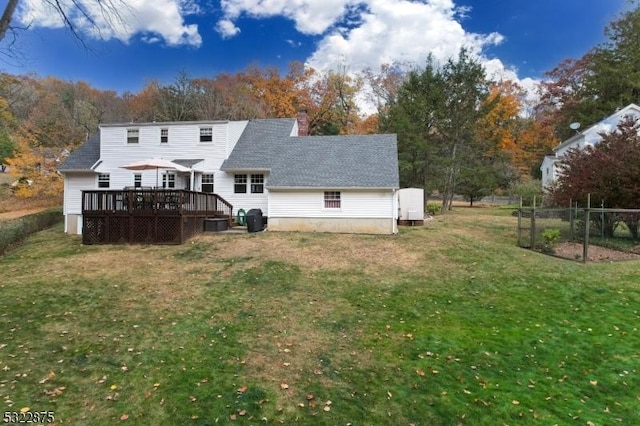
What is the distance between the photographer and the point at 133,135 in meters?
20.0

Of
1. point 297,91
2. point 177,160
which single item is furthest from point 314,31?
point 177,160

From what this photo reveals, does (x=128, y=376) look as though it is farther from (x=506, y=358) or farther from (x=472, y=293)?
(x=472, y=293)

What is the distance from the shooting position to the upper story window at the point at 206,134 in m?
19.8

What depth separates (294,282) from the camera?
1001cm

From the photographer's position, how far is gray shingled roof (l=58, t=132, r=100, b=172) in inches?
769

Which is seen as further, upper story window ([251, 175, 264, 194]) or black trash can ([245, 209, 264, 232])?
upper story window ([251, 175, 264, 194])

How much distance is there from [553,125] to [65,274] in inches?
1888

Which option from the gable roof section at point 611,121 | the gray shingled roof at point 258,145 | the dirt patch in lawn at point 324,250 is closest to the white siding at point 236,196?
the gray shingled roof at point 258,145

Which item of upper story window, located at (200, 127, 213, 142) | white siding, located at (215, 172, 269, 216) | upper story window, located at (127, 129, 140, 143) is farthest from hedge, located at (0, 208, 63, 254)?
upper story window, located at (200, 127, 213, 142)

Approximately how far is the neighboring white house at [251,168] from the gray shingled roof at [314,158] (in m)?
0.05

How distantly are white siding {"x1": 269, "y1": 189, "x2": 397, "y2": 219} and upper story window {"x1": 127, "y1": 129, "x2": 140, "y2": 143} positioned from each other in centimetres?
849

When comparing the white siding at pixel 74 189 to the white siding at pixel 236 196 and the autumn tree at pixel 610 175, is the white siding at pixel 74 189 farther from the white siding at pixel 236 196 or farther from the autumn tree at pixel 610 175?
the autumn tree at pixel 610 175

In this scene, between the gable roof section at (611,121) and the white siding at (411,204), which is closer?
the white siding at (411,204)

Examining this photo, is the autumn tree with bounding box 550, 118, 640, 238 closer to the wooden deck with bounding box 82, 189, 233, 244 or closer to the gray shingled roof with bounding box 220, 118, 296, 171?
the gray shingled roof with bounding box 220, 118, 296, 171
